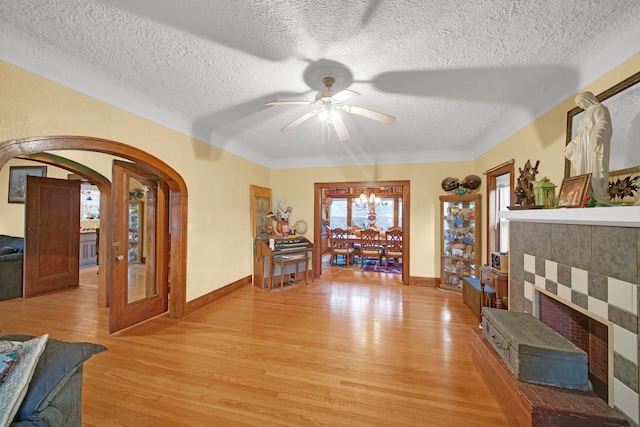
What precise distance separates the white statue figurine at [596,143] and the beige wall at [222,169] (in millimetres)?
401

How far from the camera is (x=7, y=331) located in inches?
102

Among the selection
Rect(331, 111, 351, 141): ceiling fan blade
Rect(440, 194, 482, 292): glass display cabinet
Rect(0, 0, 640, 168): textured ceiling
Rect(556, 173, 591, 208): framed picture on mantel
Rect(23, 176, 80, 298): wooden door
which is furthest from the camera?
Rect(440, 194, 482, 292): glass display cabinet

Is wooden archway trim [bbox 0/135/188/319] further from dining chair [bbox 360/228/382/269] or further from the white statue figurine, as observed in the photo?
dining chair [bbox 360/228/382/269]

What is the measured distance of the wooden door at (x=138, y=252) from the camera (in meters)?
2.62

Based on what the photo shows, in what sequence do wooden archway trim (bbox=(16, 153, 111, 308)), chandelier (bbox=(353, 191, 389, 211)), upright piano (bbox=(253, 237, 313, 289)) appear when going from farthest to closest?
chandelier (bbox=(353, 191, 389, 211)) < upright piano (bbox=(253, 237, 313, 289)) < wooden archway trim (bbox=(16, 153, 111, 308))

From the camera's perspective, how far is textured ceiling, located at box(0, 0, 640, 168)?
1.38 meters

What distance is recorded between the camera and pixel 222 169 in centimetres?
375

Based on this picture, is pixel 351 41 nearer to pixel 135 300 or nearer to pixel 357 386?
pixel 357 386

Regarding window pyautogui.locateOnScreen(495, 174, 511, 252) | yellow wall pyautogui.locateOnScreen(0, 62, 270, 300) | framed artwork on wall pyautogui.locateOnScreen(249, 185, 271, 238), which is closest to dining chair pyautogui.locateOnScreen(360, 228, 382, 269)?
framed artwork on wall pyautogui.locateOnScreen(249, 185, 271, 238)

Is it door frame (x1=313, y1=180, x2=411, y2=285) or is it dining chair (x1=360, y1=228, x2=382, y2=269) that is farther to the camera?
dining chair (x1=360, y1=228, x2=382, y2=269)

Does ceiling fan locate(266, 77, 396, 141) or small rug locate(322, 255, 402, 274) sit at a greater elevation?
ceiling fan locate(266, 77, 396, 141)

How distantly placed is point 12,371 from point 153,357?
Result: 1454 millimetres

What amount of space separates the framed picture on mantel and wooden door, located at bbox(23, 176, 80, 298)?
6724 millimetres

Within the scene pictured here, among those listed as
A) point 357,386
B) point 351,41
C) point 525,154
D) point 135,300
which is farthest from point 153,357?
point 525,154
